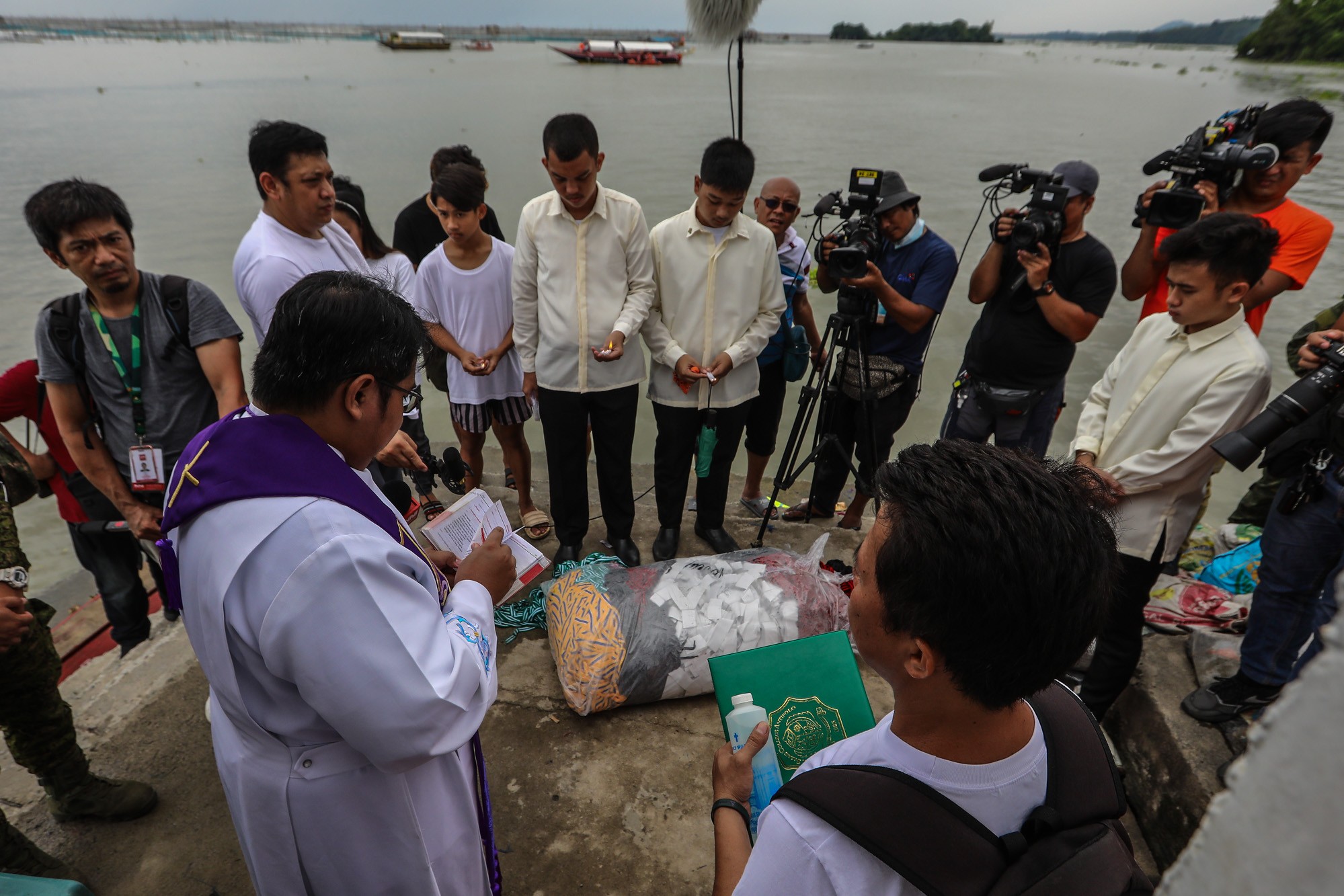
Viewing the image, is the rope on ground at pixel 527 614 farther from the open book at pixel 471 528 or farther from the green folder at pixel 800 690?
the green folder at pixel 800 690

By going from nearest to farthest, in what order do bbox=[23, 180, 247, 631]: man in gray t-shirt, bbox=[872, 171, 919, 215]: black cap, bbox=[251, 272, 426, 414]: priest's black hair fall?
1. bbox=[251, 272, 426, 414]: priest's black hair
2. bbox=[23, 180, 247, 631]: man in gray t-shirt
3. bbox=[872, 171, 919, 215]: black cap

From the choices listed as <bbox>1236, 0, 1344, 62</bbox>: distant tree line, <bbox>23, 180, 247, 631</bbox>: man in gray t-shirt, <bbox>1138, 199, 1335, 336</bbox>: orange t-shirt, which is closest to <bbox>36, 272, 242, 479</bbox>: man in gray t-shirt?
<bbox>23, 180, 247, 631</bbox>: man in gray t-shirt

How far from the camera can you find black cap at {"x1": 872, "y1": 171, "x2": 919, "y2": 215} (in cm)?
315

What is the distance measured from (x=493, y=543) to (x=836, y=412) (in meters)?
2.31

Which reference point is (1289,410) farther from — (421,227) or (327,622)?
(421,227)

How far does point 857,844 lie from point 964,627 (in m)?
0.31

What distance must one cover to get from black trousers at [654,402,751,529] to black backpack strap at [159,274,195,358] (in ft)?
5.86

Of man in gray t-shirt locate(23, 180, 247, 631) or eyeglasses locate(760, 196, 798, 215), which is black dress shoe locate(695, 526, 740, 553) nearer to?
eyeglasses locate(760, 196, 798, 215)

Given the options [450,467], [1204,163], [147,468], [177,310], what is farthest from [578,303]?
[1204,163]

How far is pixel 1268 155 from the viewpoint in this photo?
2721 millimetres

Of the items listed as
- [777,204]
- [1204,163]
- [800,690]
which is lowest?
[800,690]

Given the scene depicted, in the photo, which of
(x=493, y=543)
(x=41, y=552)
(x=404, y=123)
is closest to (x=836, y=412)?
(x=493, y=543)

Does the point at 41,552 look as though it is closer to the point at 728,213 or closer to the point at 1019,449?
the point at 728,213

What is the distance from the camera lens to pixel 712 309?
3.01 m
